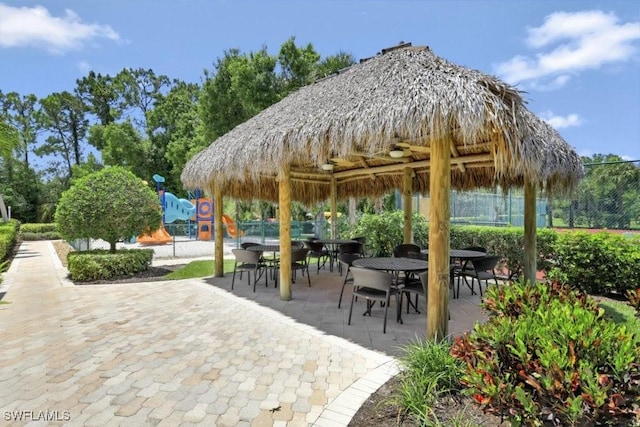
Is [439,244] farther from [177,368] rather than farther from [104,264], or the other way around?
[104,264]

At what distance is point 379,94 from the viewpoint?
4547 mm

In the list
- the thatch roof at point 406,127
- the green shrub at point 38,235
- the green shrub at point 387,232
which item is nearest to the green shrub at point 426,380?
the thatch roof at point 406,127

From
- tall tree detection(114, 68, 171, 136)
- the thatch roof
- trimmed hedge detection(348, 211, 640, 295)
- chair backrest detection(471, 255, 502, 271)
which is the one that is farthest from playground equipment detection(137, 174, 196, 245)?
chair backrest detection(471, 255, 502, 271)

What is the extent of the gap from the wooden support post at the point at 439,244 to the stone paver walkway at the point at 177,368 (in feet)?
2.51

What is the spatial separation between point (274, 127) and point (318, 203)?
6.18 m

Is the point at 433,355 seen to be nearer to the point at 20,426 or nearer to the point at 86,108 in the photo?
the point at 20,426

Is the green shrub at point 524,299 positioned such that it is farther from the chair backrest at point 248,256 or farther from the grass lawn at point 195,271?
the grass lawn at point 195,271

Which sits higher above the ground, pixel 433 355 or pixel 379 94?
pixel 379 94

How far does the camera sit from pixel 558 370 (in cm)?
186

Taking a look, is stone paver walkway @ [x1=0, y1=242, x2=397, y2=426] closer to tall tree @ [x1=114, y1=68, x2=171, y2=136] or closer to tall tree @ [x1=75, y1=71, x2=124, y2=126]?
tall tree @ [x1=114, y1=68, x2=171, y2=136]

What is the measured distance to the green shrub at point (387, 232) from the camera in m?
10.2

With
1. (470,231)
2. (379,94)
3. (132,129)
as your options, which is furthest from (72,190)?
(132,129)

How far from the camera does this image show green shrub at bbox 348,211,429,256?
10211mm

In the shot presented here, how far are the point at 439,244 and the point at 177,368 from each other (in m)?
3.22
